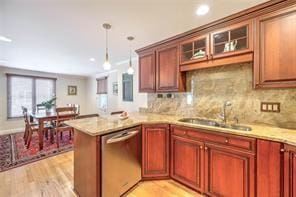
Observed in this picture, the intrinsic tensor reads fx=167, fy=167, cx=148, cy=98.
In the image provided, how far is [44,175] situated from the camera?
2.75 meters

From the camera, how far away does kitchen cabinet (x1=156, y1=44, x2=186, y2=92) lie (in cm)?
293

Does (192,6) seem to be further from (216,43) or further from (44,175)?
(44,175)

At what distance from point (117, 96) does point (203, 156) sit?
13.8 ft

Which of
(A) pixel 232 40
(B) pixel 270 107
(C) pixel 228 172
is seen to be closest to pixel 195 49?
(A) pixel 232 40

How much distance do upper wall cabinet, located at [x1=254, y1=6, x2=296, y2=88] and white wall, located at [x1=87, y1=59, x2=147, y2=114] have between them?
263cm

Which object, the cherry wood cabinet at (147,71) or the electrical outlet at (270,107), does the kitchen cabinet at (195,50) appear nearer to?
the cherry wood cabinet at (147,71)

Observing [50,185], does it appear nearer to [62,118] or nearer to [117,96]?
[62,118]

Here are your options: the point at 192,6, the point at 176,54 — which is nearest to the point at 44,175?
the point at 176,54

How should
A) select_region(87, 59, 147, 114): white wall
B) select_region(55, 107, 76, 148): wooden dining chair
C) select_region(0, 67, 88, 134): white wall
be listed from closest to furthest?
select_region(55, 107, 76, 148): wooden dining chair, select_region(87, 59, 147, 114): white wall, select_region(0, 67, 88, 134): white wall

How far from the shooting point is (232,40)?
2.25 metres

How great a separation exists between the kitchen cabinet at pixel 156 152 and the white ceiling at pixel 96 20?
60.8 inches

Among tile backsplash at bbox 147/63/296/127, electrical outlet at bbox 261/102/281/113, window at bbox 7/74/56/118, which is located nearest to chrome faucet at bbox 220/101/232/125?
tile backsplash at bbox 147/63/296/127

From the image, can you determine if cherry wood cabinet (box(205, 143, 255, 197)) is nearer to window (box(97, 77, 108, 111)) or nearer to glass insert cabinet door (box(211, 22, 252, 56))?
glass insert cabinet door (box(211, 22, 252, 56))

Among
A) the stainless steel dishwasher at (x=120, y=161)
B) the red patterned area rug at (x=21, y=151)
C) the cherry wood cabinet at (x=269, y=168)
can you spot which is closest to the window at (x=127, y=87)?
the red patterned area rug at (x=21, y=151)
